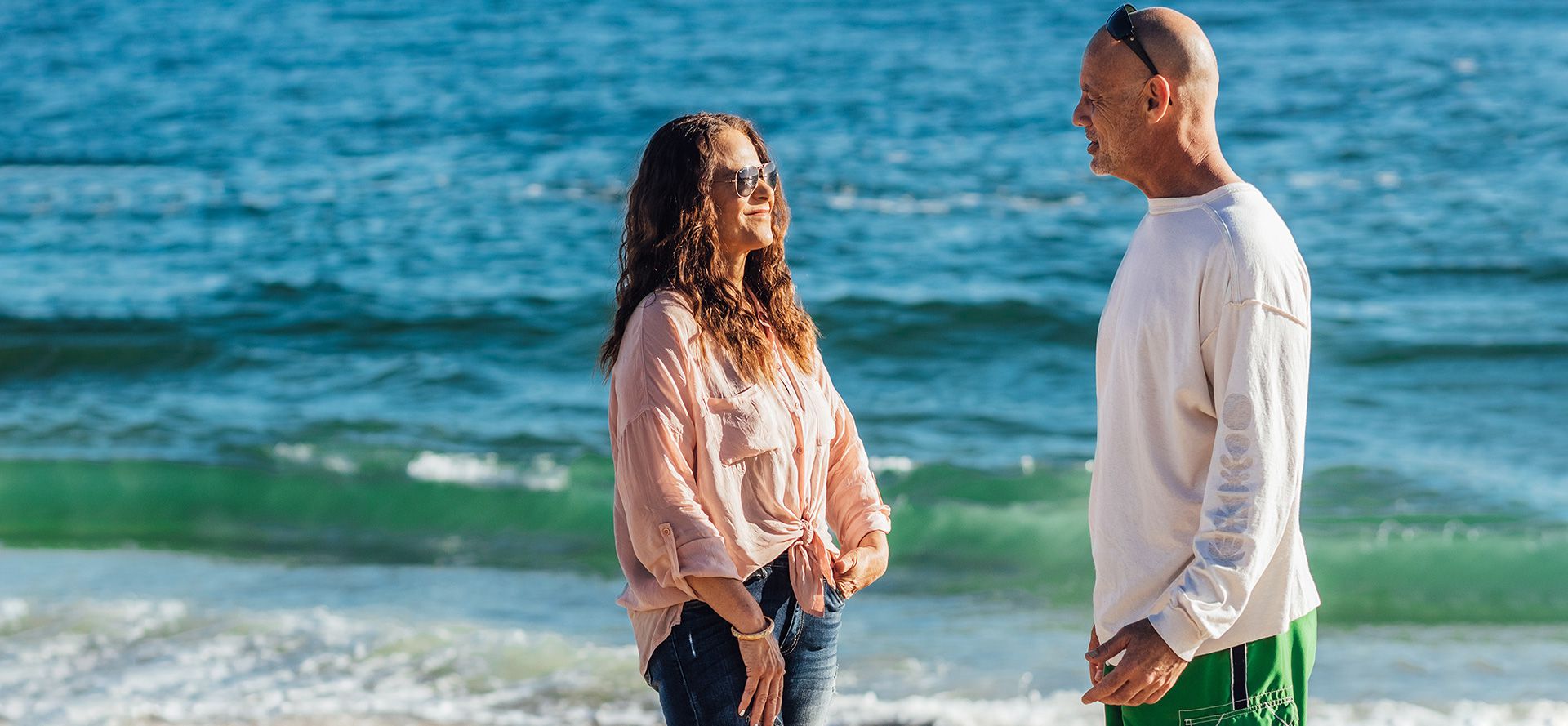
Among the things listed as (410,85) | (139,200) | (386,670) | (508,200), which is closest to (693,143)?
(386,670)

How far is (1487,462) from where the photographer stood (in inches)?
286

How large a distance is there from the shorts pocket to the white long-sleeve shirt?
0.32 feet

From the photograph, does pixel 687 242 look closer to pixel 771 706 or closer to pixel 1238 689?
pixel 771 706

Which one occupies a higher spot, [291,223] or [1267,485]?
[1267,485]

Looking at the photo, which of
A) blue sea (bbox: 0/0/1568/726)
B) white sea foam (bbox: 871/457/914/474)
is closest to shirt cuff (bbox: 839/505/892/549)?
blue sea (bbox: 0/0/1568/726)

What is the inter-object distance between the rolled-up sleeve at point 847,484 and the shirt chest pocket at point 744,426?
25 cm

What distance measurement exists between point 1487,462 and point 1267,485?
19.9 feet

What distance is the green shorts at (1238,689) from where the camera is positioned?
2088 mm

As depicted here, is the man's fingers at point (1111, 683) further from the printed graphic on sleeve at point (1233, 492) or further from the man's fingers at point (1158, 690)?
the printed graphic on sleeve at point (1233, 492)

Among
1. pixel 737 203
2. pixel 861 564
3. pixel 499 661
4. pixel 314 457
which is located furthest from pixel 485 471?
pixel 737 203

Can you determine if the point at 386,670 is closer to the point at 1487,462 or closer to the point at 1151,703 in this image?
the point at 1151,703

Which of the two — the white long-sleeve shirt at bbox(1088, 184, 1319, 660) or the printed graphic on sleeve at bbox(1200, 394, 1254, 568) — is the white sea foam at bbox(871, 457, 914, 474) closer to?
the white long-sleeve shirt at bbox(1088, 184, 1319, 660)

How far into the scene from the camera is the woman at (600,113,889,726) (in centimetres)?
232

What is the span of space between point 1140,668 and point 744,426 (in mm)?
766
